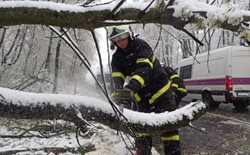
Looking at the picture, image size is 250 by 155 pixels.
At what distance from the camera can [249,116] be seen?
39.3ft

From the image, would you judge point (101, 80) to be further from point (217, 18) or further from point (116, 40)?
point (116, 40)

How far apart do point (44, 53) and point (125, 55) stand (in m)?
22.0

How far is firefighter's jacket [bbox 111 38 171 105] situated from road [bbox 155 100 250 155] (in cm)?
101

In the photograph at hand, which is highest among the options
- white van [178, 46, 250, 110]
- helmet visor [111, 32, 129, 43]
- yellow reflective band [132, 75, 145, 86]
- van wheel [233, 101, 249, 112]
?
helmet visor [111, 32, 129, 43]

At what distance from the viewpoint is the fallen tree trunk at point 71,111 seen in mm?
1981

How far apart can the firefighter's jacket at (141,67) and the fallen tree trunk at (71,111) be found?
156 cm

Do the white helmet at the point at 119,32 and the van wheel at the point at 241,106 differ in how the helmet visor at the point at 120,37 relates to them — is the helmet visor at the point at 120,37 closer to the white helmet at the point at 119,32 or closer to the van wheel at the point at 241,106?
the white helmet at the point at 119,32

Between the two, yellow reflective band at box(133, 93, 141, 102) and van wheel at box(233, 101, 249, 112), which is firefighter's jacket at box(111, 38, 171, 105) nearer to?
yellow reflective band at box(133, 93, 141, 102)

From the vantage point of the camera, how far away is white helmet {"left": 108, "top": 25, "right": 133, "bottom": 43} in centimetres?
392

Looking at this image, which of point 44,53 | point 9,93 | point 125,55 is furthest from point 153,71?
point 44,53

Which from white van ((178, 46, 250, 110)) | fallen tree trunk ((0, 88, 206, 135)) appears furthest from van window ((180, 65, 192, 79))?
fallen tree trunk ((0, 88, 206, 135))

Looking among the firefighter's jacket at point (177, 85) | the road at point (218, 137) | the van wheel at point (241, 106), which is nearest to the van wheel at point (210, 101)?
the van wheel at point (241, 106)

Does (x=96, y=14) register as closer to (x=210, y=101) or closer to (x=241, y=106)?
(x=241, y=106)

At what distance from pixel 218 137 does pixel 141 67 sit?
4.98 m
